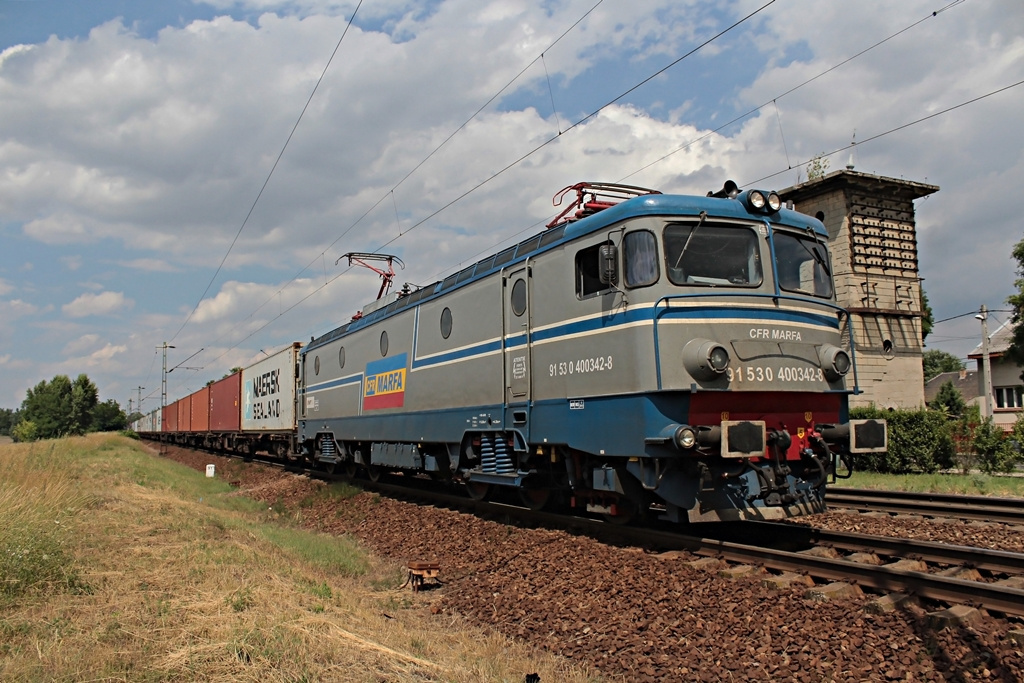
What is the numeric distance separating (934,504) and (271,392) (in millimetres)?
21997

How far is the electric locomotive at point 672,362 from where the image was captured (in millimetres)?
7539

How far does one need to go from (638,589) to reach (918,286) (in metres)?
26.3

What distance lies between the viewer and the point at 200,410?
42344 millimetres

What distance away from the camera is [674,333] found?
7.61 meters

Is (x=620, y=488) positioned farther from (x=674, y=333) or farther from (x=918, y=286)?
(x=918, y=286)

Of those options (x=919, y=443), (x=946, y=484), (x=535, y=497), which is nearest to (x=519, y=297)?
(x=535, y=497)

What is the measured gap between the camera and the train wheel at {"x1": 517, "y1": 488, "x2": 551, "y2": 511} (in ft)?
35.4

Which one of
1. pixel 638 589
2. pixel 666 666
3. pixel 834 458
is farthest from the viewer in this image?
pixel 834 458

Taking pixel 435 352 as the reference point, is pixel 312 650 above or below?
below

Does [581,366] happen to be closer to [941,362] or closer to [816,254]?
[816,254]

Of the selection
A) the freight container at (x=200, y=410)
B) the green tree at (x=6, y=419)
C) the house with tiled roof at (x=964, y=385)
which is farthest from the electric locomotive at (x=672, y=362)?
the green tree at (x=6, y=419)

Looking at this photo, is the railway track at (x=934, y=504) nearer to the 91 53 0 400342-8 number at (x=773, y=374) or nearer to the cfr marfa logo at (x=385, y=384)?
the 91 53 0 400342-8 number at (x=773, y=374)

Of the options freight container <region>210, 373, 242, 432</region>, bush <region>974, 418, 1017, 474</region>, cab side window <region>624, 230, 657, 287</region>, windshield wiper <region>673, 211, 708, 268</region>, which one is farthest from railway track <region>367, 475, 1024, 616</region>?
freight container <region>210, 373, 242, 432</region>

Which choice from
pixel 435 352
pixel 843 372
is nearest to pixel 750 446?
pixel 843 372
